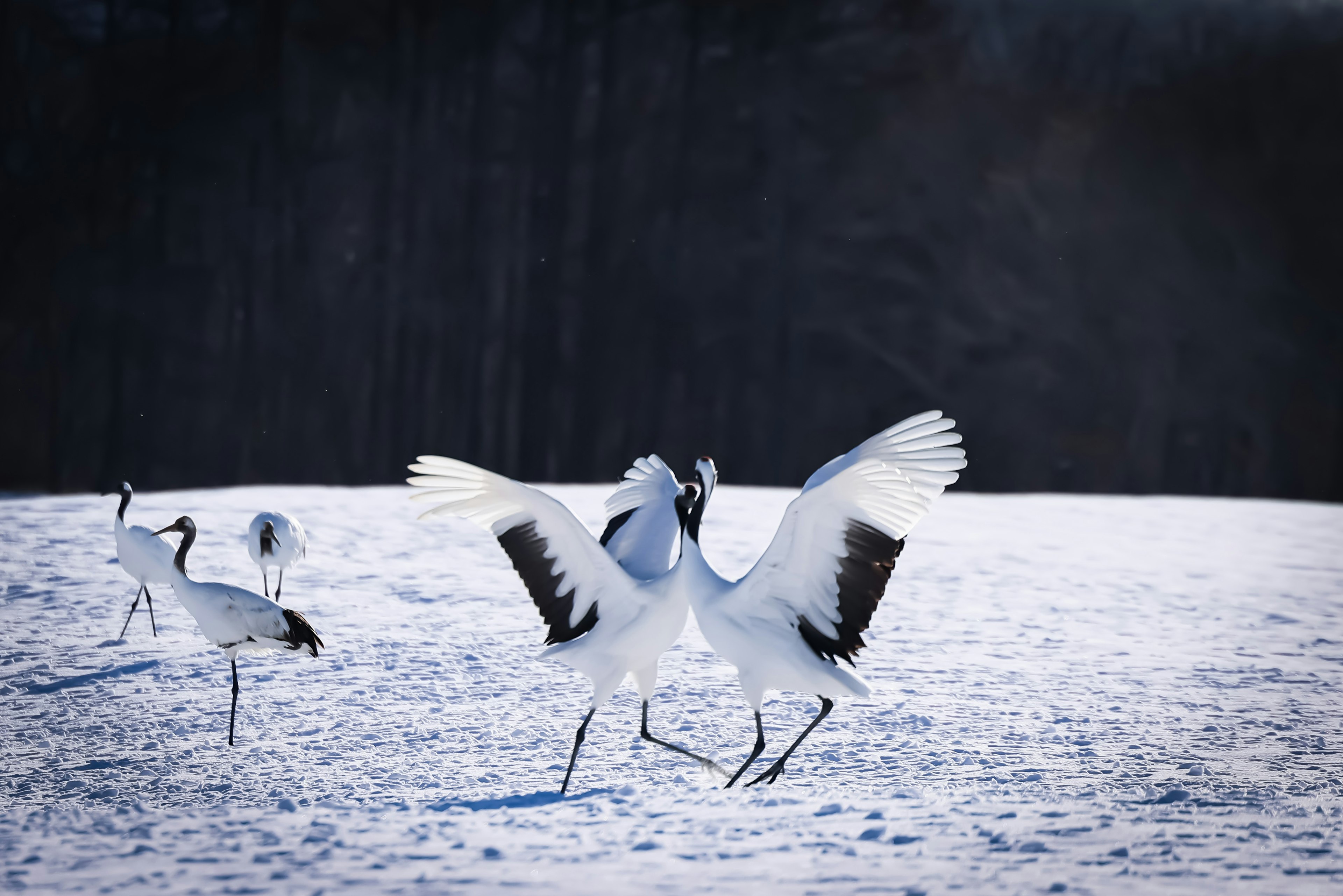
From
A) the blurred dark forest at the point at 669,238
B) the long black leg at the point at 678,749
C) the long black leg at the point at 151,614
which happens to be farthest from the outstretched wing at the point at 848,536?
the blurred dark forest at the point at 669,238

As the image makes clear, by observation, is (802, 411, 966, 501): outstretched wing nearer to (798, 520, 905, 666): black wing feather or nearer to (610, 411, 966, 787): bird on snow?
(610, 411, 966, 787): bird on snow

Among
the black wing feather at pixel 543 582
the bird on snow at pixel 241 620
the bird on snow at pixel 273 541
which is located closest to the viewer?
the black wing feather at pixel 543 582

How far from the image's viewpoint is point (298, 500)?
856 centimetres

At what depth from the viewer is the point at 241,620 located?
3.63 metres

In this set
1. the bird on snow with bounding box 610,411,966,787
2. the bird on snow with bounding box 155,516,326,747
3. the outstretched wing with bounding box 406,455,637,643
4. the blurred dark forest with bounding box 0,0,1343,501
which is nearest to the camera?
the bird on snow with bounding box 610,411,966,787

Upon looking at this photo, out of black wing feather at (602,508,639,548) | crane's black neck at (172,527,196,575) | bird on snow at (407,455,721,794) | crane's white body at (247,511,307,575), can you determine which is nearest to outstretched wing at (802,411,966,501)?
bird on snow at (407,455,721,794)

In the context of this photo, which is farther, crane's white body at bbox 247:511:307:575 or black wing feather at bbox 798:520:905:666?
crane's white body at bbox 247:511:307:575

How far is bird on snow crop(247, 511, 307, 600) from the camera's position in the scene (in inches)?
199

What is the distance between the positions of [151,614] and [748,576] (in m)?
2.92

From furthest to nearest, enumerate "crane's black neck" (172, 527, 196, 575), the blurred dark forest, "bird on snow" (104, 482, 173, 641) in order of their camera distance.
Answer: the blurred dark forest < "bird on snow" (104, 482, 173, 641) < "crane's black neck" (172, 527, 196, 575)

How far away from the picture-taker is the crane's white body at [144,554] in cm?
471

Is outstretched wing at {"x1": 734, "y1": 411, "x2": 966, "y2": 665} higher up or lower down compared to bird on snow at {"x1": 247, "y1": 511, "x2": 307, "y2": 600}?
higher up

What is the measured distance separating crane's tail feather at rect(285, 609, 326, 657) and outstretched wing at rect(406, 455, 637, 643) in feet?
2.15

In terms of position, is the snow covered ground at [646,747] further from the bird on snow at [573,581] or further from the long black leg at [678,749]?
the bird on snow at [573,581]
